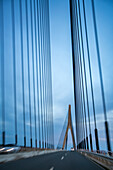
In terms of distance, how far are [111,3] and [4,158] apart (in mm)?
7707

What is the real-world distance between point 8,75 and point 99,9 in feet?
27.6

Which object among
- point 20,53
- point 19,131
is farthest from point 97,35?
point 20,53

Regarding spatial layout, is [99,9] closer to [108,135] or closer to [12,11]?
[108,135]

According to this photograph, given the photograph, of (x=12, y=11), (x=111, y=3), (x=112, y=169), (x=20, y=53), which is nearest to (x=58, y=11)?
(x=20, y=53)

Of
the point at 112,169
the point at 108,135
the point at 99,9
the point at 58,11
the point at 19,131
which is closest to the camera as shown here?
the point at 112,169

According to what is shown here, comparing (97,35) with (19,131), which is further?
(19,131)

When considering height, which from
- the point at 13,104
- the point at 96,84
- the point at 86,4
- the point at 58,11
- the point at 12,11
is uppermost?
the point at 58,11

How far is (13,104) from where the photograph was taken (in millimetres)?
15016

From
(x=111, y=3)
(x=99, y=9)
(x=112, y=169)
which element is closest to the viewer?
(x=112, y=169)

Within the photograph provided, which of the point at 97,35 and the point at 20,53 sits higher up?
the point at 20,53

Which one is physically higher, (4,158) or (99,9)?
(99,9)

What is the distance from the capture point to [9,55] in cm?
1548

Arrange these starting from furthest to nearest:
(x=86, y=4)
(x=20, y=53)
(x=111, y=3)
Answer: (x=20, y=53)
(x=86, y=4)
(x=111, y=3)

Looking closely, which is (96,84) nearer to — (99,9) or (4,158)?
(99,9)
